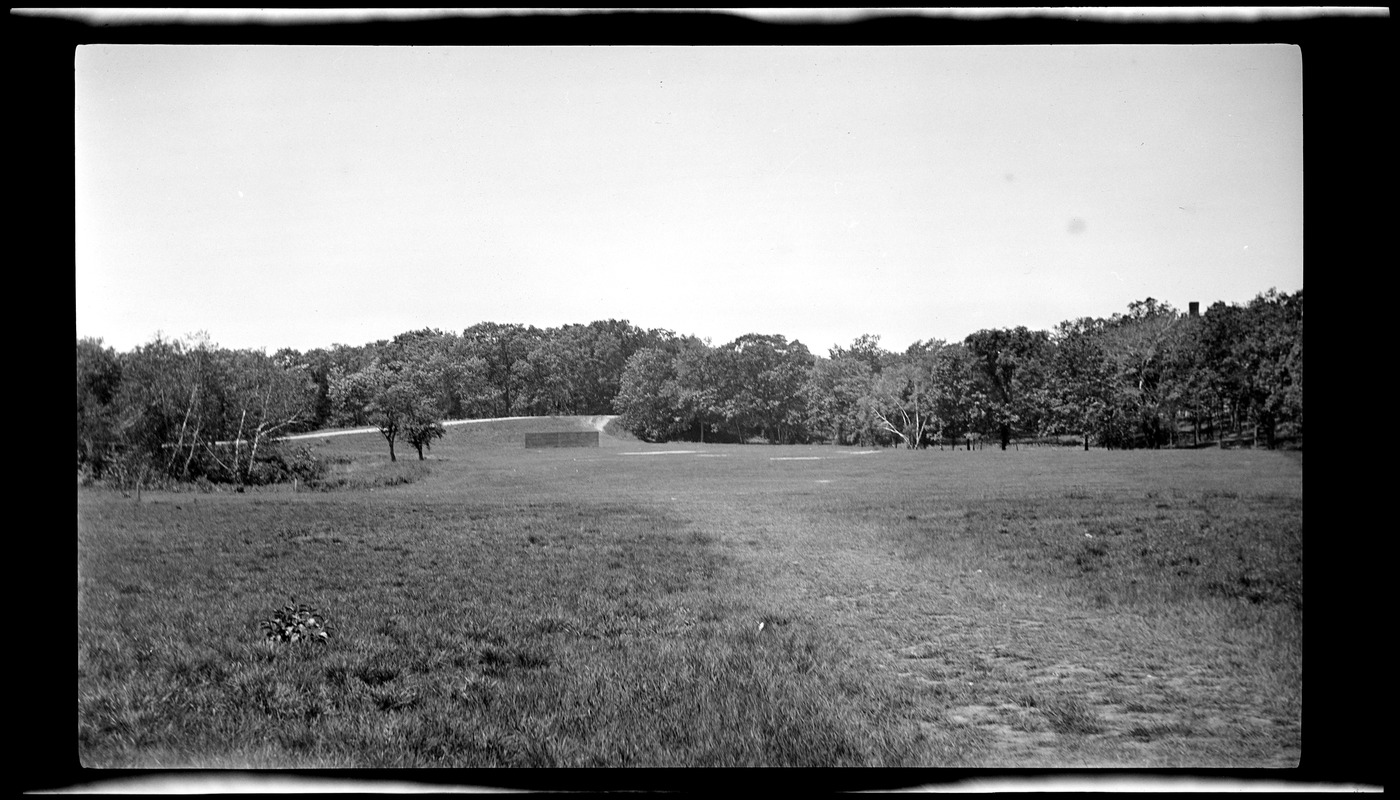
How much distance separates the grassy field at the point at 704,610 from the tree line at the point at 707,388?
276 millimetres

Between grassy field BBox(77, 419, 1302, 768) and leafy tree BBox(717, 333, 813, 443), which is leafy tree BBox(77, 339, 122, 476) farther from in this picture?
leafy tree BBox(717, 333, 813, 443)

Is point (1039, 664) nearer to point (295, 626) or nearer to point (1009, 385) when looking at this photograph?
point (1009, 385)

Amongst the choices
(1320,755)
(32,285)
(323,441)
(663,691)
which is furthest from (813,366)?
(32,285)

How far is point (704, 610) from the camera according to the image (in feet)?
18.8

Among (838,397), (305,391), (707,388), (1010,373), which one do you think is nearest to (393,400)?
(305,391)

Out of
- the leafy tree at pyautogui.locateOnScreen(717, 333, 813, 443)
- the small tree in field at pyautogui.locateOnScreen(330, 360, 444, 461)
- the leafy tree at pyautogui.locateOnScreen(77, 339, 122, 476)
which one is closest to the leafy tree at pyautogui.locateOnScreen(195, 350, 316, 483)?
the small tree in field at pyautogui.locateOnScreen(330, 360, 444, 461)

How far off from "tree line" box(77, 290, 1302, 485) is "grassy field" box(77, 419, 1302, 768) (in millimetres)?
276

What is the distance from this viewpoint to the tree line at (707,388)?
554cm

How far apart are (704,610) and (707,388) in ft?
5.90

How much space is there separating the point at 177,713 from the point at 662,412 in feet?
12.3

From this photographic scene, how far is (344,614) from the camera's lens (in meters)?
5.44

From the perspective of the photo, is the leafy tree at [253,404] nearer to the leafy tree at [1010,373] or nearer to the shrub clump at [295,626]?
the shrub clump at [295,626]
